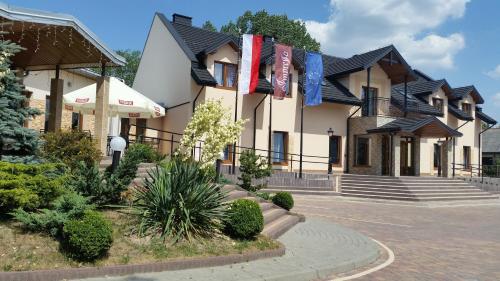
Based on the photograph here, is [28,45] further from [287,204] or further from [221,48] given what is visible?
[221,48]

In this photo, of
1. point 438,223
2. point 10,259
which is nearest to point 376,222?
point 438,223

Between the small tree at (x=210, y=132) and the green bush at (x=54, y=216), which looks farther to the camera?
the small tree at (x=210, y=132)

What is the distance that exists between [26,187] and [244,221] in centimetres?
371

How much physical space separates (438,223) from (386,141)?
14583 millimetres


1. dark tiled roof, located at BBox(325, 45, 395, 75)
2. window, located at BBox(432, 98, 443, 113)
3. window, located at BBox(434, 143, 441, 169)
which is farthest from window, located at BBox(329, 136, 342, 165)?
window, located at BBox(432, 98, 443, 113)

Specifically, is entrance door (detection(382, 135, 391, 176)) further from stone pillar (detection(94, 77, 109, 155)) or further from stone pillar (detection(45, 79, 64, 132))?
stone pillar (detection(45, 79, 64, 132))

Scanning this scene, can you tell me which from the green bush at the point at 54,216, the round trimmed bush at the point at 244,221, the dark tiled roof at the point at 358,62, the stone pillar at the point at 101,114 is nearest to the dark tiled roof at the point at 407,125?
the dark tiled roof at the point at 358,62

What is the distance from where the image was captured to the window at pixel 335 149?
29.2m

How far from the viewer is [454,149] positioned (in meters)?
35.9

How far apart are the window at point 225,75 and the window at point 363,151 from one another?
9.69 m

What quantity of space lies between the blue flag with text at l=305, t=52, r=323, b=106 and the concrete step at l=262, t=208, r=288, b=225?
13423 mm

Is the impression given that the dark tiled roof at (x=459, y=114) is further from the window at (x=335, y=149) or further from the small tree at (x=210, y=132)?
the small tree at (x=210, y=132)

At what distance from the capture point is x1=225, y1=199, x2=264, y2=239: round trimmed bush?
8.64 m

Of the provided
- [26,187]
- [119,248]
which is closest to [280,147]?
[119,248]
